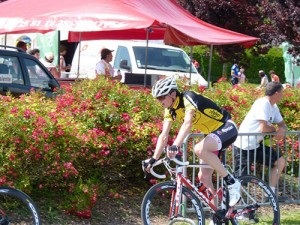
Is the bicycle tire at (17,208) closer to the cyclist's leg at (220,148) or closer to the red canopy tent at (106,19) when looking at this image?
the cyclist's leg at (220,148)

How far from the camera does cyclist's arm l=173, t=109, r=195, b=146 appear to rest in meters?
7.32

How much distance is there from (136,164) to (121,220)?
899 mm

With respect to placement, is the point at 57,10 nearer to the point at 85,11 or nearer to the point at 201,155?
the point at 85,11

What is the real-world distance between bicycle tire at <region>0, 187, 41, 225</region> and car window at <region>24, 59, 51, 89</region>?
5.25 metres

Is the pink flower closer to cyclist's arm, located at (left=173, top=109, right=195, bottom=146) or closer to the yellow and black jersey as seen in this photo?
the yellow and black jersey

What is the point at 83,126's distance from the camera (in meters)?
9.14

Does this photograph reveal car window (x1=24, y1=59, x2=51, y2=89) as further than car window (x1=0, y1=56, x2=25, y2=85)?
Yes

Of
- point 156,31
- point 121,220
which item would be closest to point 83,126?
point 121,220

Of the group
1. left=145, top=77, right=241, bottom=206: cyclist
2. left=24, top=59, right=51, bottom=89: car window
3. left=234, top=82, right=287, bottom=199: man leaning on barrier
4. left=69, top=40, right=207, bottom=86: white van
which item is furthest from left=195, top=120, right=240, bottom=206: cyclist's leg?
left=69, top=40, right=207, bottom=86: white van

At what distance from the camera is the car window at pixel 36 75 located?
13156 mm

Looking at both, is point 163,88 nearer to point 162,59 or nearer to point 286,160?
point 286,160

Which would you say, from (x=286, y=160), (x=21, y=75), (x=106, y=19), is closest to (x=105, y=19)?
(x=106, y=19)

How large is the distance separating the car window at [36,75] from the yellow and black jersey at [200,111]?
18.7 ft

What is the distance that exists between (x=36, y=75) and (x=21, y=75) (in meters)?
0.37
